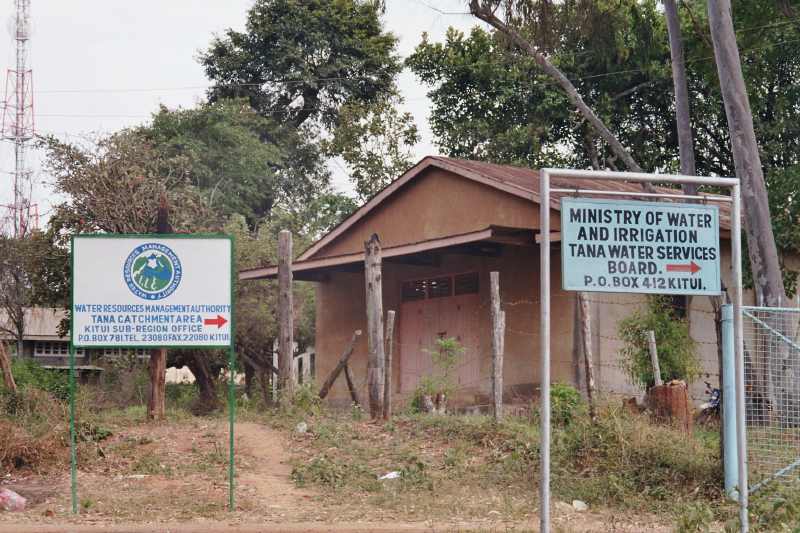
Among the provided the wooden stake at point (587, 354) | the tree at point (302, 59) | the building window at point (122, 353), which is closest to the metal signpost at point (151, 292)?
the wooden stake at point (587, 354)

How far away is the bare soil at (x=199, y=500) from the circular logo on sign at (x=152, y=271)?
2.07 meters

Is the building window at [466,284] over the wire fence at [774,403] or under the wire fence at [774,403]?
over

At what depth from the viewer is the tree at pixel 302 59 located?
137 feet

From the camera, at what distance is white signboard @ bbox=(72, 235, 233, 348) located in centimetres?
1004

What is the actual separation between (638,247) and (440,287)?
12313 mm

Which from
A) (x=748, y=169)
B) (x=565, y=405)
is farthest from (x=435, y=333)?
(x=748, y=169)

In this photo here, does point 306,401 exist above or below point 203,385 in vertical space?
below

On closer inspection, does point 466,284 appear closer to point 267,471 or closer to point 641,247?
point 267,471

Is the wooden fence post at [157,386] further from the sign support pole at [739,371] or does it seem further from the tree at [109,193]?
the sign support pole at [739,371]

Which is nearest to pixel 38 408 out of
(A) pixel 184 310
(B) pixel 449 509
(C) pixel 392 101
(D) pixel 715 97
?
(A) pixel 184 310

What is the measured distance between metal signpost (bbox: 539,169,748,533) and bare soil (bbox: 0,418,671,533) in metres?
2.13

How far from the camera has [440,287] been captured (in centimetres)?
2069

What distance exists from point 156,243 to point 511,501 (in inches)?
168

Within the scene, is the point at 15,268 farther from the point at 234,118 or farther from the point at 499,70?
the point at 499,70
